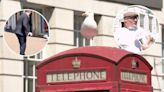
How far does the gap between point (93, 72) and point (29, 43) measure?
31.2 ft

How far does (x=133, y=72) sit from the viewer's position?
336 inches

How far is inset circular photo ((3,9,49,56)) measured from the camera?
17.2 metres

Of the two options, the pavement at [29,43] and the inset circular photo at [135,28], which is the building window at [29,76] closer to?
the pavement at [29,43]

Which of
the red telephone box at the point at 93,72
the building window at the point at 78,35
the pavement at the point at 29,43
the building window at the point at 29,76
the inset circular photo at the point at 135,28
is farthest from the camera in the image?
the inset circular photo at the point at 135,28

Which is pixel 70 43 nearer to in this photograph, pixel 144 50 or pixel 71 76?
pixel 144 50

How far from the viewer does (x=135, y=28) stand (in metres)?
20.3

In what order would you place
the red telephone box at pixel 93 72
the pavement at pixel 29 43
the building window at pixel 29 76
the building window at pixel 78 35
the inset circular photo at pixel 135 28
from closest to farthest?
the red telephone box at pixel 93 72 < the pavement at pixel 29 43 < the building window at pixel 29 76 < the building window at pixel 78 35 < the inset circular photo at pixel 135 28

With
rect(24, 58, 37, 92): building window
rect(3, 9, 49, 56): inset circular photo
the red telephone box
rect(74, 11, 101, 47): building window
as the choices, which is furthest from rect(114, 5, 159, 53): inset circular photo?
the red telephone box

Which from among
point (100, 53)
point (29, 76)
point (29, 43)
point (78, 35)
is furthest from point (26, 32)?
point (100, 53)

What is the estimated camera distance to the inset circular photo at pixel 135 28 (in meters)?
19.8

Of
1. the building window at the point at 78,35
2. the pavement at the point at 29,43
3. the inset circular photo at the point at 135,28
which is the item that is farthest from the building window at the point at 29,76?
the inset circular photo at the point at 135,28

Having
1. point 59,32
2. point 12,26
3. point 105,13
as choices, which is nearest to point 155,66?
point 105,13

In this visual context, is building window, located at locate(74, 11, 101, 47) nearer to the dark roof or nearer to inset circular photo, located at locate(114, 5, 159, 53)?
inset circular photo, located at locate(114, 5, 159, 53)

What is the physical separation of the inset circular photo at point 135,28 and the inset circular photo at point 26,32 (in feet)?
8.73
